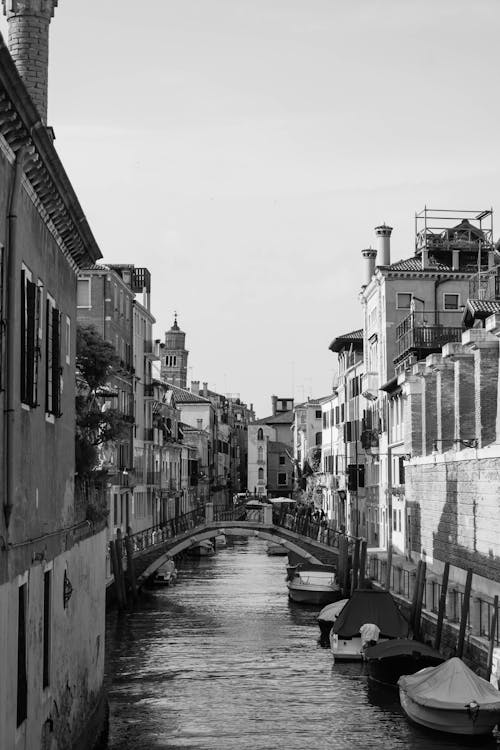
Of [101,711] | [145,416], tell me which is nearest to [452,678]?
[101,711]

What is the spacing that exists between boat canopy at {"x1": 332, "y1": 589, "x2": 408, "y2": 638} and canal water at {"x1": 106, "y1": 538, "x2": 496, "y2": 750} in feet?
3.78

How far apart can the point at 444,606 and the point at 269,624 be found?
49.7 feet

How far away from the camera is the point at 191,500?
11112 cm

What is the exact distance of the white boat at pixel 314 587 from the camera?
169ft

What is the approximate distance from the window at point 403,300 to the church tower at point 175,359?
85183 millimetres

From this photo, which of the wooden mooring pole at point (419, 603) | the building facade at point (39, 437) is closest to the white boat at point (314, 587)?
the wooden mooring pole at point (419, 603)

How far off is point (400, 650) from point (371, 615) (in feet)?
17.2

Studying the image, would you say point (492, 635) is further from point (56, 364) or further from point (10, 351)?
point (10, 351)

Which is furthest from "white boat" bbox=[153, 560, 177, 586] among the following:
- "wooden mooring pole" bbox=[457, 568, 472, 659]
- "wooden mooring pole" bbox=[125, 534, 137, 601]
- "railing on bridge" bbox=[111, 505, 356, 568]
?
"wooden mooring pole" bbox=[457, 568, 472, 659]

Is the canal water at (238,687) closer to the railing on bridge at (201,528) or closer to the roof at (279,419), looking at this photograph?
the railing on bridge at (201,528)

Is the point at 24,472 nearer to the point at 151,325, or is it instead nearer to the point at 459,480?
the point at 459,480

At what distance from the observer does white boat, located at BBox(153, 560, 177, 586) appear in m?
59.5

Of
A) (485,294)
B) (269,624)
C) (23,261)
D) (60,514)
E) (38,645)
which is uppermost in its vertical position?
(485,294)

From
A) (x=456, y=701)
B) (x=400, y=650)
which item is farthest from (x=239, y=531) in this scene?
(x=456, y=701)
